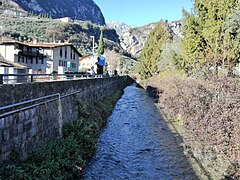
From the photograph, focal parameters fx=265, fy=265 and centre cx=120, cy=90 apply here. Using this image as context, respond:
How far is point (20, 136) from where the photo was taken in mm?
7680

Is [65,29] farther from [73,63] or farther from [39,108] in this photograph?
[39,108]

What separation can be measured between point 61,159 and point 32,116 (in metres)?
1.82

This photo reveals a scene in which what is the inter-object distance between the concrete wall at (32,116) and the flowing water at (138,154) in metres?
2.37

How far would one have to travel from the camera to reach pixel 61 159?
913 cm

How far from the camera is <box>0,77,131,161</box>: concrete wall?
690 cm

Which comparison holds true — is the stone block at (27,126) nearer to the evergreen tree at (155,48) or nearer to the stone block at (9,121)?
→ the stone block at (9,121)

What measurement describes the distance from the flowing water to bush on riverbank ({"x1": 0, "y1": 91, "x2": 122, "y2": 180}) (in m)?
0.66

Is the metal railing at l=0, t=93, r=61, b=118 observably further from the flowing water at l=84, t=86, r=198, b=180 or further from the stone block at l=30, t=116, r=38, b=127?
the flowing water at l=84, t=86, r=198, b=180

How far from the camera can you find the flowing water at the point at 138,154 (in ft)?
34.8

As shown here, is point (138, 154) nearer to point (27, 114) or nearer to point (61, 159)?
point (61, 159)

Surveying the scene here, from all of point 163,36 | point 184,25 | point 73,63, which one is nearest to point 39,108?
point 184,25

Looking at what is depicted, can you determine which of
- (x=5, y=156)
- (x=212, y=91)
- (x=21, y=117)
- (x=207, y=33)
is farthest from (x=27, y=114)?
(x=207, y=33)

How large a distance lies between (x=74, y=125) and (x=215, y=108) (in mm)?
6731

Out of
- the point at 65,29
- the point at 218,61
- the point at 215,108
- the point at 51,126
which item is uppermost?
the point at 65,29
